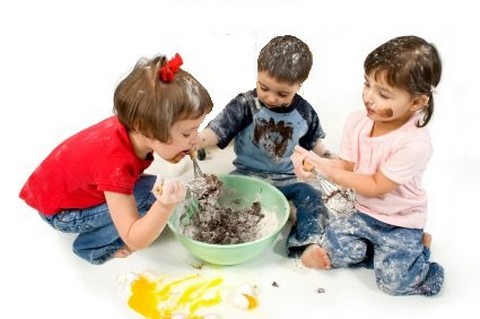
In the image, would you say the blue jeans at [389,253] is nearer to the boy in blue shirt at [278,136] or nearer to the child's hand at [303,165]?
the boy in blue shirt at [278,136]

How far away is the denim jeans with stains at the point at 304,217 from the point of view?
190cm

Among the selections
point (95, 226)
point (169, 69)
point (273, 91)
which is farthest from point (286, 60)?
point (95, 226)

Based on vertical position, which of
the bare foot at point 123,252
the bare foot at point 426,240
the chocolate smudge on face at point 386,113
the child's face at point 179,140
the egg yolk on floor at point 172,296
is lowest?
the egg yolk on floor at point 172,296

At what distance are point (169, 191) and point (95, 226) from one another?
16.9 inches

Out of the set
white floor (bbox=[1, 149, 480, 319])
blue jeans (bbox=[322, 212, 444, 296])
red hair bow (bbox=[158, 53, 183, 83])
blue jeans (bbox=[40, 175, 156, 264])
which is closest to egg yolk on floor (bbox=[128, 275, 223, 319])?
white floor (bbox=[1, 149, 480, 319])

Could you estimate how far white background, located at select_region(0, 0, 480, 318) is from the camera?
5.84 ft

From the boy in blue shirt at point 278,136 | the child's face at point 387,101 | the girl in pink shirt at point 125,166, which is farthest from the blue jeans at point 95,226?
the child's face at point 387,101

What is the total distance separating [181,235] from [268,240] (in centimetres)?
25

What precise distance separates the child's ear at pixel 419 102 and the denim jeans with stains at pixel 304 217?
50 cm

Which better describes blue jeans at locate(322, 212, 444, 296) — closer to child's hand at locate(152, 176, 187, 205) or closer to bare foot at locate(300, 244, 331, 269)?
bare foot at locate(300, 244, 331, 269)

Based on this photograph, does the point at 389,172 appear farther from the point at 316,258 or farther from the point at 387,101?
the point at 316,258

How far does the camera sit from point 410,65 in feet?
5.04

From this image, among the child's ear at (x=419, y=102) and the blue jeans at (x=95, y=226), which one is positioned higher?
the child's ear at (x=419, y=102)

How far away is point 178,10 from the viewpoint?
2869 mm
